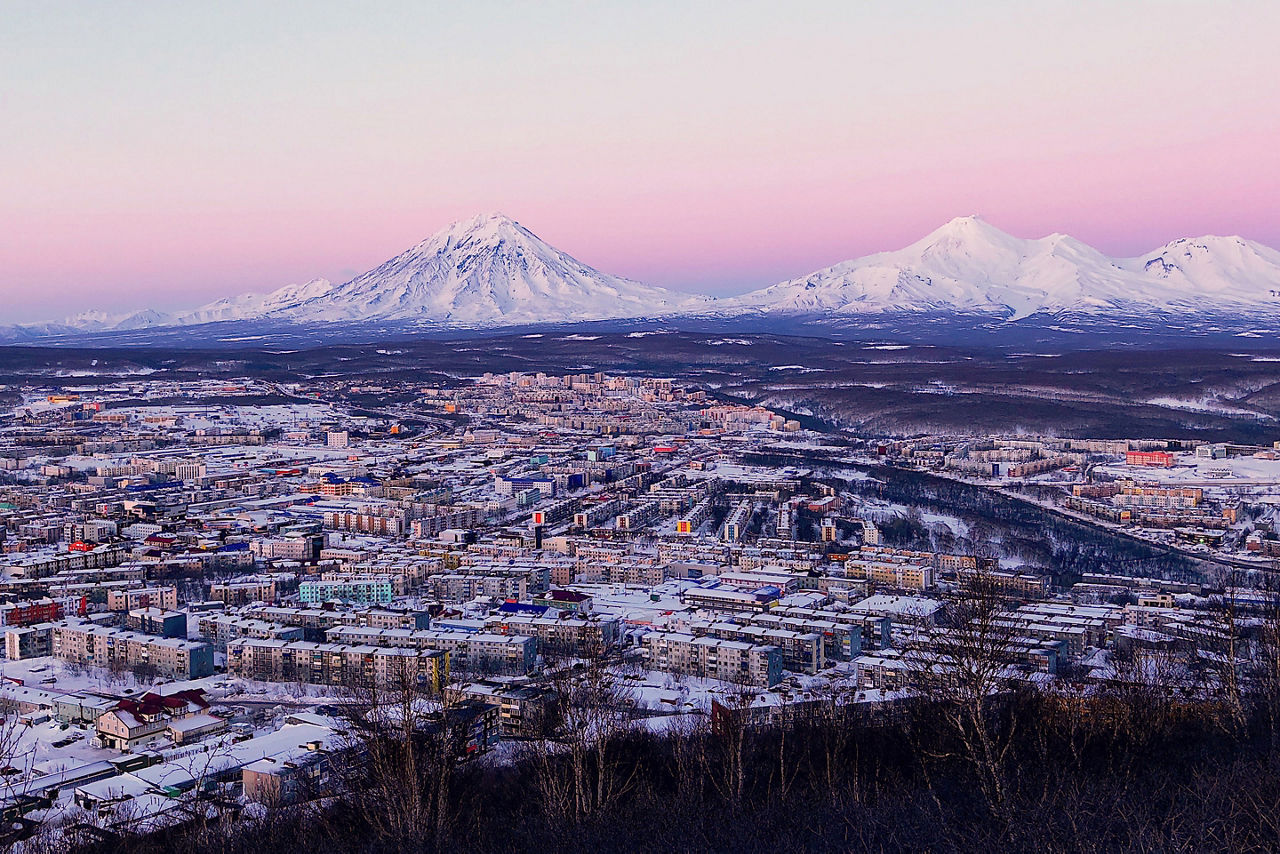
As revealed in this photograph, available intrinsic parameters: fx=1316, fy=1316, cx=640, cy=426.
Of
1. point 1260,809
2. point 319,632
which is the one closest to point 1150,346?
point 319,632

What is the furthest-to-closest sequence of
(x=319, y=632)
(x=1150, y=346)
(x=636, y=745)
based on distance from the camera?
(x=1150, y=346) → (x=319, y=632) → (x=636, y=745)

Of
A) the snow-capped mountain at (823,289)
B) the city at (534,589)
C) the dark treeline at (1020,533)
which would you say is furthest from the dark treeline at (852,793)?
the snow-capped mountain at (823,289)

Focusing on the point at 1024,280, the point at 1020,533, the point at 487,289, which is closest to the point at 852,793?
the point at 1020,533

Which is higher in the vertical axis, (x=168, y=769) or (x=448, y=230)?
(x=448, y=230)

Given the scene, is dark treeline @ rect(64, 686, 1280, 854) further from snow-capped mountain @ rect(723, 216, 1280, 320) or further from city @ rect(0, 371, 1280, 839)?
snow-capped mountain @ rect(723, 216, 1280, 320)

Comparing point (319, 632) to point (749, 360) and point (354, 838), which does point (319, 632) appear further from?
point (749, 360)

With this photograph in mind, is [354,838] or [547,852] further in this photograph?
[354,838]
